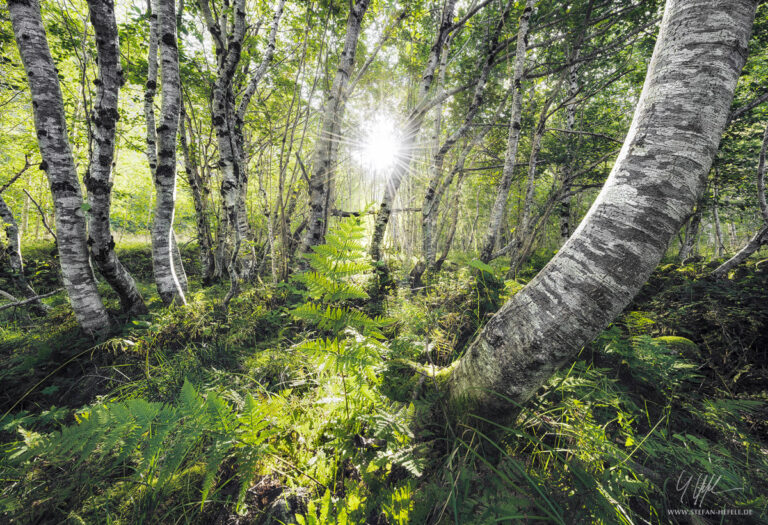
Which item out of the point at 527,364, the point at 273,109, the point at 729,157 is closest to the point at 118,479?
the point at 527,364

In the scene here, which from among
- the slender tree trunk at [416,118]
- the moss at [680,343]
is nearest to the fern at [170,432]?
the moss at [680,343]

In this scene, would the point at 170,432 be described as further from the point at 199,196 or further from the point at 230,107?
the point at 199,196

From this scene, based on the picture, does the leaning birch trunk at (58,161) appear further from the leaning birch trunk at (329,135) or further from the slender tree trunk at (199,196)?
the leaning birch trunk at (329,135)

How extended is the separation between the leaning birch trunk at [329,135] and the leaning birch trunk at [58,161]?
9.28ft

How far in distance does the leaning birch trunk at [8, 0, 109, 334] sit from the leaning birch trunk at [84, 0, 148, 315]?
0.44 ft

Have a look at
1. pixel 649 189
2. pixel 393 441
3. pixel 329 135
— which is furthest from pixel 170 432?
pixel 329 135

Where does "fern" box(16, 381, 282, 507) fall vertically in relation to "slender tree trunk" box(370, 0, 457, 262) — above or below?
below

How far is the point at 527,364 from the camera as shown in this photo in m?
1.28
